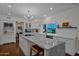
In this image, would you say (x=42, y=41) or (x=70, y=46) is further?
(x=42, y=41)

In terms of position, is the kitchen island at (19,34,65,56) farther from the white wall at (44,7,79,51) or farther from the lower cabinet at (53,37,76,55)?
the white wall at (44,7,79,51)

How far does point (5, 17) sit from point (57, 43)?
4.10 ft

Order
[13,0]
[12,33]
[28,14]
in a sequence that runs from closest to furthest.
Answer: [13,0] → [28,14] → [12,33]

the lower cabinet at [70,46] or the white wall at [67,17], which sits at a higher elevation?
the white wall at [67,17]

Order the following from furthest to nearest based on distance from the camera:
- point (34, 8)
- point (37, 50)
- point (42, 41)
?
point (42, 41), point (37, 50), point (34, 8)

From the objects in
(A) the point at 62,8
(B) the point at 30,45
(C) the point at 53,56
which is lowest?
(C) the point at 53,56

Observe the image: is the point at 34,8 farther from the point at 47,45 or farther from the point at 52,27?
the point at 47,45

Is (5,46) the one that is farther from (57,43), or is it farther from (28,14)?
(57,43)

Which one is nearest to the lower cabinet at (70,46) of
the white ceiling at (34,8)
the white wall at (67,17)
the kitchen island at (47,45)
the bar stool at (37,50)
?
the kitchen island at (47,45)

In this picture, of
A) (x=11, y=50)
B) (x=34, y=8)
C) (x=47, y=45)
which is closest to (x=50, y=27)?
(x=47, y=45)

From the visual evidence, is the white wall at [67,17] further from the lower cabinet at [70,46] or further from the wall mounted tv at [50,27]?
the lower cabinet at [70,46]

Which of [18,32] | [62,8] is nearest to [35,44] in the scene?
[18,32]

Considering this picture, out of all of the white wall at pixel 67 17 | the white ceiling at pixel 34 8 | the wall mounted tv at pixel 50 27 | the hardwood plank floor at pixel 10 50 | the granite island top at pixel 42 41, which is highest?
the white ceiling at pixel 34 8

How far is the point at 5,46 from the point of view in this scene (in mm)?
1866
